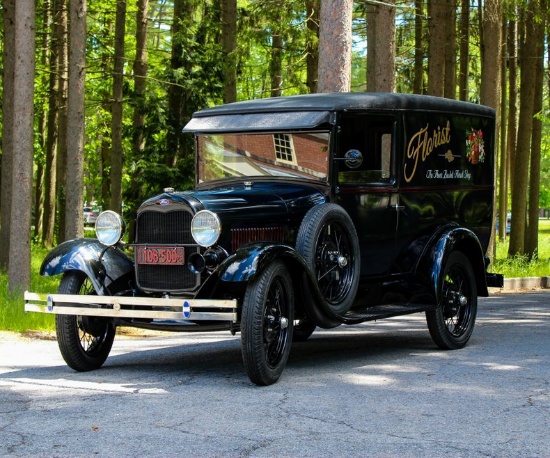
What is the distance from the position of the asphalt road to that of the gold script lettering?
1.88 m

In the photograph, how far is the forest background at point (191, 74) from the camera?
46.0 feet

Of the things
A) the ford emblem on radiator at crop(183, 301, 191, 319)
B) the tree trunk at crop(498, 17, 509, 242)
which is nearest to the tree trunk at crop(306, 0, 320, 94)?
the tree trunk at crop(498, 17, 509, 242)

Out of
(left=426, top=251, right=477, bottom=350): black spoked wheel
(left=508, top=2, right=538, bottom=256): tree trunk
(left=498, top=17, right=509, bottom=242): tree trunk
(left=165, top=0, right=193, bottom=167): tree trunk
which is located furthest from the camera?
(left=498, top=17, right=509, bottom=242): tree trunk

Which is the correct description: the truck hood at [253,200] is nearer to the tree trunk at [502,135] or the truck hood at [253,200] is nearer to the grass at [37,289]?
the grass at [37,289]

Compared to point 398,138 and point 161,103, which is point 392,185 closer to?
point 398,138

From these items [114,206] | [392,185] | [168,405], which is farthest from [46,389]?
[114,206]

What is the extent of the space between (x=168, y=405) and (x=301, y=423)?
3.54 ft

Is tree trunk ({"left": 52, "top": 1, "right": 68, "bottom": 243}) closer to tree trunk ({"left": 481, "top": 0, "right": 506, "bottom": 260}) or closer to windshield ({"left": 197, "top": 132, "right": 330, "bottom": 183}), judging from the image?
tree trunk ({"left": 481, "top": 0, "right": 506, "bottom": 260})

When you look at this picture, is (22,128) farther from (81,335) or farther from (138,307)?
(138,307)

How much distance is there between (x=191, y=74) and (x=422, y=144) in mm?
14641

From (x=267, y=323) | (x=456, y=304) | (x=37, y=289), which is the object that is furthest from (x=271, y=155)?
(x=37, y=289)

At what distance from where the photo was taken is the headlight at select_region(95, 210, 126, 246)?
8.98 meters

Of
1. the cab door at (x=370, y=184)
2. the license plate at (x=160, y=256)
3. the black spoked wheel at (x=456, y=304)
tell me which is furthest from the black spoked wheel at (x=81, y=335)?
the black spoked wheel at (x=456, y=304)

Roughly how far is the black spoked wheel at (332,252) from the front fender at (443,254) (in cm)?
115
